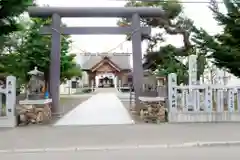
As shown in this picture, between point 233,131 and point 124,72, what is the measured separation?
4512cm

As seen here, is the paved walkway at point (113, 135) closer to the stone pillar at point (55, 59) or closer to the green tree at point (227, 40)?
the stone pillar at point (55, 59)

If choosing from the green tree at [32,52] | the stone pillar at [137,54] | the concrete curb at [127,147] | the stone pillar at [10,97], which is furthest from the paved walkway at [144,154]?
the green tree at [32,52]

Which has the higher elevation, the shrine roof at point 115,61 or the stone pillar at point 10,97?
the shrine roof at point 115,61

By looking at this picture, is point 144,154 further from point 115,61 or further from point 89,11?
point 115,61

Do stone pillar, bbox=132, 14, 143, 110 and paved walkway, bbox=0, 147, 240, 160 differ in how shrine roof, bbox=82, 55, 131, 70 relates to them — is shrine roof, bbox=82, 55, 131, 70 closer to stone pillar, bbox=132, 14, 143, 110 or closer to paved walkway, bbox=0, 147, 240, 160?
stone pillar, bbox=132, 14, 143, 110

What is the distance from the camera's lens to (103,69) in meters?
55.2

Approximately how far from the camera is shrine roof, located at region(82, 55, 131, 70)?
5531cm

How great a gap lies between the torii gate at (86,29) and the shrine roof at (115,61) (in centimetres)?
3994

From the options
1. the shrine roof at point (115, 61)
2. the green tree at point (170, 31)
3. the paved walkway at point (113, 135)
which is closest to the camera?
the paved walkway at point (113, 135)

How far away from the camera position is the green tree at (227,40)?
59.1 feet

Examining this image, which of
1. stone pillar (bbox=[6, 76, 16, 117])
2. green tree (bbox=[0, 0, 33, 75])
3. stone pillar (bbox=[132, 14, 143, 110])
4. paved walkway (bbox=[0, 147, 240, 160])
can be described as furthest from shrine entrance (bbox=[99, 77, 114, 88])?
paved walkway (bbox=[0, 147, 240, 160])

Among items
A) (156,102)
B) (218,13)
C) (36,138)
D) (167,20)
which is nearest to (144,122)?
(156,102)

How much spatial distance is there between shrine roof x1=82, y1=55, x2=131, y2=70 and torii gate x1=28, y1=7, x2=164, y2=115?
131ft

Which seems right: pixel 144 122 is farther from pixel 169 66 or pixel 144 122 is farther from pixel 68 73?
pixel 68 73
